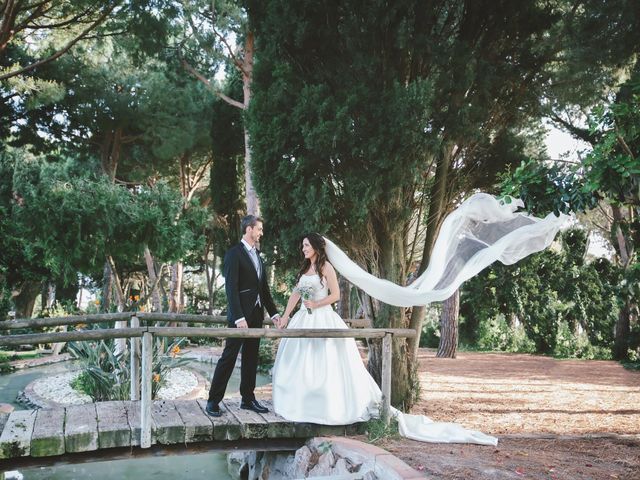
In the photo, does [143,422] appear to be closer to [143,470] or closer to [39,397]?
[143,470]

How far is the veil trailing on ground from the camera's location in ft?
16.6

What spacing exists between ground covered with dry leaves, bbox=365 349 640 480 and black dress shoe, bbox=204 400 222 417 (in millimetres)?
1495

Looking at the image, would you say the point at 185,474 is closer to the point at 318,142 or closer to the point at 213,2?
the point at 318,142

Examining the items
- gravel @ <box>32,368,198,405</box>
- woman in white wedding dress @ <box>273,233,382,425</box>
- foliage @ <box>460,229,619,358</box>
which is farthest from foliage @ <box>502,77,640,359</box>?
foliage @ <box>460,229,619,358</box>

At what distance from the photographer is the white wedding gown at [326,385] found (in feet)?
16.5

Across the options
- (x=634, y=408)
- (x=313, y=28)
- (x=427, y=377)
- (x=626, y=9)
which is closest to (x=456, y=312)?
(x=427, y=377)

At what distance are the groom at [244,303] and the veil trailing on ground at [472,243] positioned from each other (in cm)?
121

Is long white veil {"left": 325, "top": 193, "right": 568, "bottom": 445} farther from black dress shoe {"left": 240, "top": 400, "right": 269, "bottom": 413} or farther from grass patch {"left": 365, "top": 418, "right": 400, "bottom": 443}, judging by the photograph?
black dress shoe {"left": 240, "top": 400, "right": 269, "bottom": 413}

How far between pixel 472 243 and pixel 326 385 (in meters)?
1.88

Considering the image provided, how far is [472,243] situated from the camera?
5262 millimetres

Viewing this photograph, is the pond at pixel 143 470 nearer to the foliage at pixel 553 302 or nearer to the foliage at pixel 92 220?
the foliage at pixel 92 220

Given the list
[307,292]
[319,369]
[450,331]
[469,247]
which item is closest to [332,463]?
[319,369]

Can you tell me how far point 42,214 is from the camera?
973 centimetres

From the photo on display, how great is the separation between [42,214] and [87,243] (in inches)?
34.6
